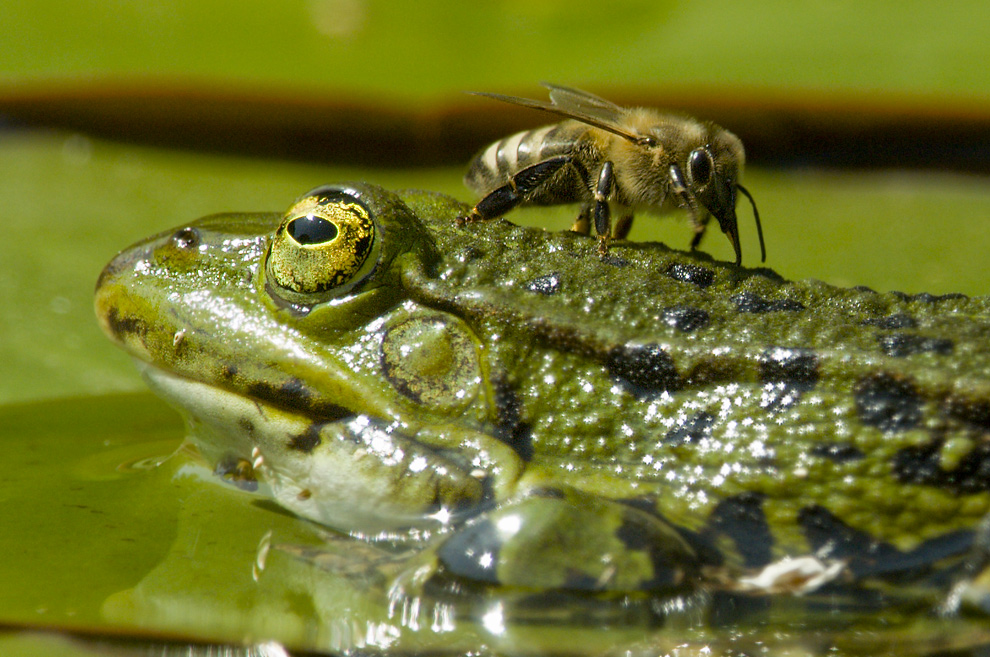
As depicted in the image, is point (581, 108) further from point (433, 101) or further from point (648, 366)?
point (433, 101)

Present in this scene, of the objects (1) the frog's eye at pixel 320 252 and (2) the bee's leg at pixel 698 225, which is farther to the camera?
(2) the bee's leg at pixel 698 225

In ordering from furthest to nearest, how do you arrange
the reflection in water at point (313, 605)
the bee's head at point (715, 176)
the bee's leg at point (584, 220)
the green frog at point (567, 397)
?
A: the bee's leg at point (584, 220) → the bee's head at point (715, 176) → the green frog at point (567, 397) → the reflection in water at point (313, 605)

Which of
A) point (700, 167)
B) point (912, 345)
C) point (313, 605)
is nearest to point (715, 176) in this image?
point (700, 167)

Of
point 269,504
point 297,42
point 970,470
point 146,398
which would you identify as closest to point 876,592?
point 970,470

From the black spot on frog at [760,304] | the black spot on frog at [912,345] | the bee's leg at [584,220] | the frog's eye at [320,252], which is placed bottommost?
the black spot on frog at [912,345]

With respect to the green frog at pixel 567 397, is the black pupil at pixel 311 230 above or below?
above

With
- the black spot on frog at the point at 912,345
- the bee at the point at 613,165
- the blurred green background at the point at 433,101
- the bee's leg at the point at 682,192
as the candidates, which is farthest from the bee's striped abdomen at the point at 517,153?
the blurred green background at the point at 433,101

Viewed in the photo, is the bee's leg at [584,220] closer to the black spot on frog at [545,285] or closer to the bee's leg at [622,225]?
the bee's leg at [622,225]

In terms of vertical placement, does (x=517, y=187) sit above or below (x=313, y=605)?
above
